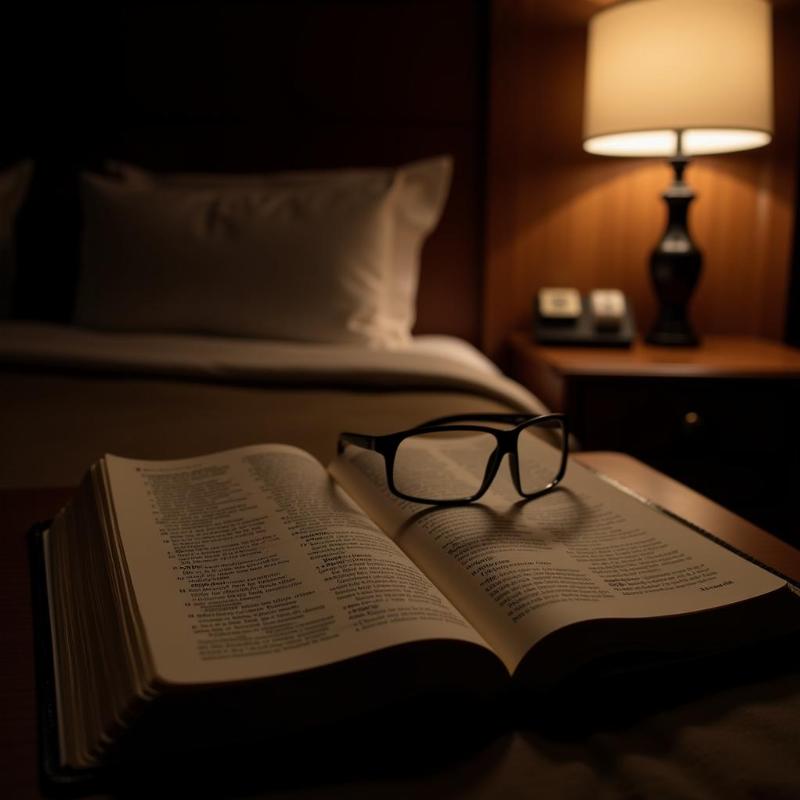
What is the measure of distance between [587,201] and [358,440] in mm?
1575

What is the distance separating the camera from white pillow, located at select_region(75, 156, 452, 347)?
1.62m

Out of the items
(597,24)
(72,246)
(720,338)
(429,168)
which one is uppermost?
(597,24)

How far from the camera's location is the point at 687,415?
5.22 ft

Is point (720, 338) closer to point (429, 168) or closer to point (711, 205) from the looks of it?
point (711, 205)

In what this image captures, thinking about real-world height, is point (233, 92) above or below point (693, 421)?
above

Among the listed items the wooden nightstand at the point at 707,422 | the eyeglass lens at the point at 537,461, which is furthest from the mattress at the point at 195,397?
the wooden nightstand at the point at 707,422

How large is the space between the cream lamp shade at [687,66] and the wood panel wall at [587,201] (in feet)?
1.05

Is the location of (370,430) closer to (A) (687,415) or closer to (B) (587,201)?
(A) (687,415)

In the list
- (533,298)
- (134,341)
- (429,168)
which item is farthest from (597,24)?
(134,341)

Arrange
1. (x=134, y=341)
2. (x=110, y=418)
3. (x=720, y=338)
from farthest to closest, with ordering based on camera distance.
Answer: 1. (x=720, y=338)
2. (x=134, y=341)
3. (x=110, y=418)

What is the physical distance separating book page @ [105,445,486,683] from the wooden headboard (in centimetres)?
156

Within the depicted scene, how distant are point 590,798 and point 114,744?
0.69 ft

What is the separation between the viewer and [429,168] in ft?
6.29

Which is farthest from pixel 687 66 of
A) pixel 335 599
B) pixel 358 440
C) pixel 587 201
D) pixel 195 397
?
pixel 335 599
